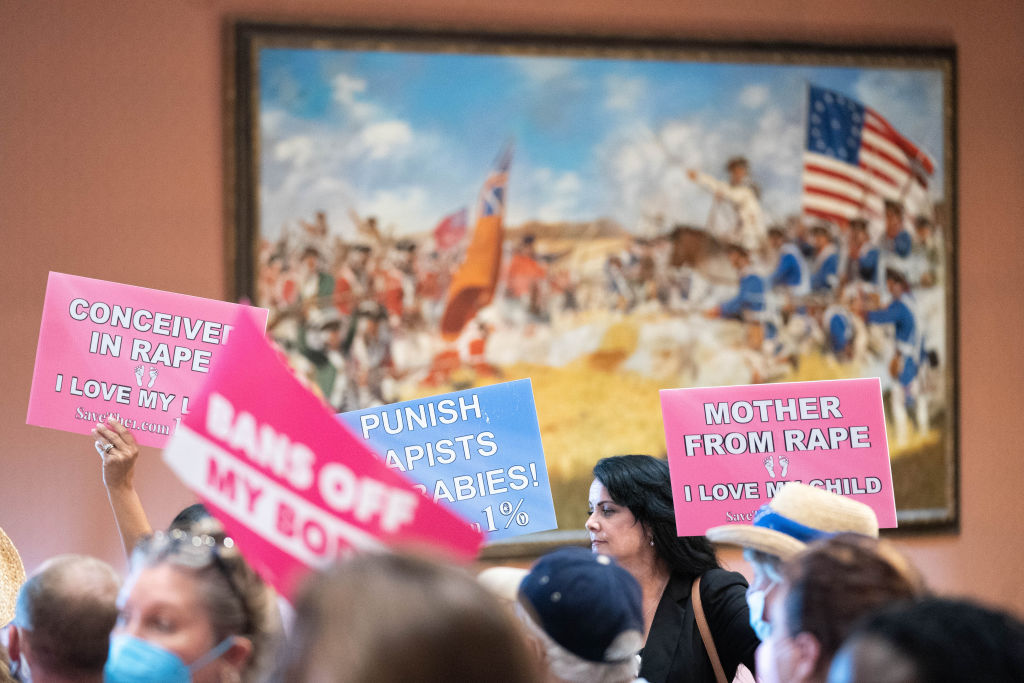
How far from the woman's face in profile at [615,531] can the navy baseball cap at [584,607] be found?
1.33 m

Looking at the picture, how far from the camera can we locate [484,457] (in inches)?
130

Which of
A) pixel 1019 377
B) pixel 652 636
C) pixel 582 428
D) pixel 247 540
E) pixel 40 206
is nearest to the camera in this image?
pixel 247 540

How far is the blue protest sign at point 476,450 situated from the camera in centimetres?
327

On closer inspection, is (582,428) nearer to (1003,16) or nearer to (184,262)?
(184,262)

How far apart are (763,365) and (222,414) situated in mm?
4320

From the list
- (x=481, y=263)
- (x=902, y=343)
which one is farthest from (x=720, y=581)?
(x=902, y=343)

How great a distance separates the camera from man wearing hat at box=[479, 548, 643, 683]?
6.68 feet

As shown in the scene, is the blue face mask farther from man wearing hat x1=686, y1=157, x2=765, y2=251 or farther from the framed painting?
man wearing hat x1=686, y1=157, x2=765, y2=251

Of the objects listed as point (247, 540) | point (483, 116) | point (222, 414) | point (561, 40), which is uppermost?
point (561, 40)

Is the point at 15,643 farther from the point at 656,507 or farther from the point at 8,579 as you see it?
the point at 656,507

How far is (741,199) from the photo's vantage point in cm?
593

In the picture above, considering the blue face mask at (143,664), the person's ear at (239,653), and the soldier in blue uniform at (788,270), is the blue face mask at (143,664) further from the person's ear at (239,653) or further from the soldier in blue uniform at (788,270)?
the soldier in blue uniform at (788,270)

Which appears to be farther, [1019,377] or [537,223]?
[1019,377]

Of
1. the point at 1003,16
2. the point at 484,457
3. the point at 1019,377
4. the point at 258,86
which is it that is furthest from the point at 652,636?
the point at 1003,16
